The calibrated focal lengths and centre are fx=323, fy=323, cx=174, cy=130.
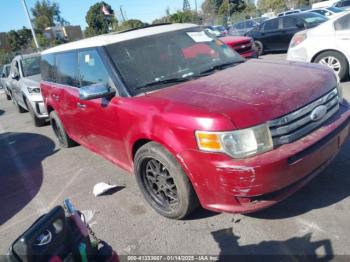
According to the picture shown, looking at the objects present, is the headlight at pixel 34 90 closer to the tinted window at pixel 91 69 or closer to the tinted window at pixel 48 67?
the tinted window at pixel 48 67

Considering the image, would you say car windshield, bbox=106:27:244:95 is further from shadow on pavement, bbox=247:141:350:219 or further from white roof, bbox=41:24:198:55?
shadow on pavement, bbox=247:141:350:219

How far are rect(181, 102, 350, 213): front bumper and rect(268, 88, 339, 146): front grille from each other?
5 cm

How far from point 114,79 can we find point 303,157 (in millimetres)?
1995

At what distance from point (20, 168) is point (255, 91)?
4.44 meters

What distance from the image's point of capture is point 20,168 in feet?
18.1

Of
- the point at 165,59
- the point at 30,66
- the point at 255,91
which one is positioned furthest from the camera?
the point at 30,66

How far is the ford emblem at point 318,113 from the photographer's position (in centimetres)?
276

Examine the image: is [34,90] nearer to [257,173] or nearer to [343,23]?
[257,173]

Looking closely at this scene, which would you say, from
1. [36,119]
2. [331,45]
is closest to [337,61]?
[331,45]

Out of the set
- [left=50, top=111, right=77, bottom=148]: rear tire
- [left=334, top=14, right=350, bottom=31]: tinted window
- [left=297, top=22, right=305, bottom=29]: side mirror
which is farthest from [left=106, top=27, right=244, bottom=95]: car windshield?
[left=297, top=22, right=305, bottom=29]: side mirror

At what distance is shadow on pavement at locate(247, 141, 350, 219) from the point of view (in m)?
3.07

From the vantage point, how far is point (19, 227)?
3.66 metres

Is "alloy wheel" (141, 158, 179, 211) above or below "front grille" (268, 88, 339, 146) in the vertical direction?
below

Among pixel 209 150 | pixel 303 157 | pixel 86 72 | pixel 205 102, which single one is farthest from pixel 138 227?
pixel 86 72
